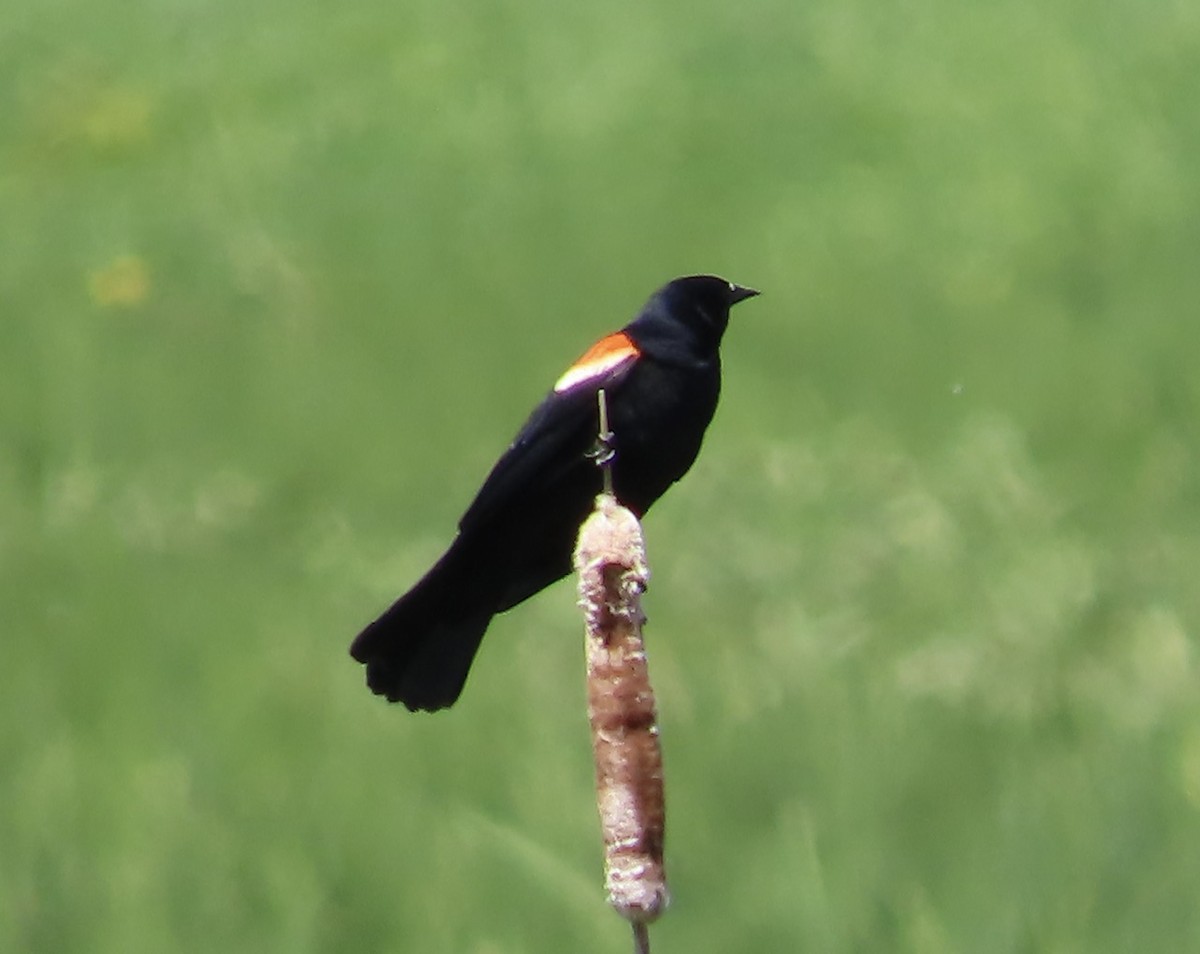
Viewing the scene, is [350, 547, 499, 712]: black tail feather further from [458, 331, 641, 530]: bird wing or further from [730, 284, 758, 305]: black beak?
[730, 284, 758, 305]: black beak

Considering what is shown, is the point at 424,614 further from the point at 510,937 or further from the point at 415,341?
the point at 415,341

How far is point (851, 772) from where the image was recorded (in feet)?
9.84

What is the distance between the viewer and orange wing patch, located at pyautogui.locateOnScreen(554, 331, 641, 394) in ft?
5.09

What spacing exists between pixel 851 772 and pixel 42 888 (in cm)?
124

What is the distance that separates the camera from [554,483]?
1.56m

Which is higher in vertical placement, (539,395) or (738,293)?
(539,395)

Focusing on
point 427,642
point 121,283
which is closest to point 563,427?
point 427,642

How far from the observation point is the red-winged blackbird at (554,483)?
4.98 ft

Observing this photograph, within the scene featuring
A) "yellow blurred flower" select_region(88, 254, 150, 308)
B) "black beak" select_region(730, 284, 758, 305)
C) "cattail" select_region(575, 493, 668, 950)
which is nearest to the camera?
"cattail" select_region(575, 493, 668, 950)

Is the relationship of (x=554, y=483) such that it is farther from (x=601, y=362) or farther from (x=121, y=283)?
(x=121, y=283)

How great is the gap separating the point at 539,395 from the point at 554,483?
180 cm

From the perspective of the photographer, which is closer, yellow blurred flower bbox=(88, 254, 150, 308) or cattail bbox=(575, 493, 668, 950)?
cattail bbox=(575, 493, 668, 950)

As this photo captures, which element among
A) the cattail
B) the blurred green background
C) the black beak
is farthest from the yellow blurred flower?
the cattail

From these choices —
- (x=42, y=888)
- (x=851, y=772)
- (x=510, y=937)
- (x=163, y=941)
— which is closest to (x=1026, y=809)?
(x=851, y=772)
